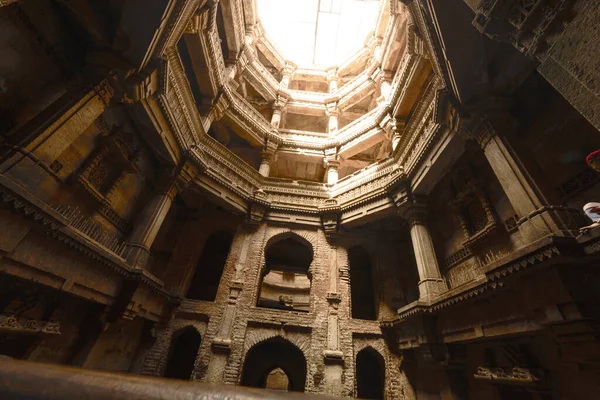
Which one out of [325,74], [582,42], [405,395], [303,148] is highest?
[325,74]

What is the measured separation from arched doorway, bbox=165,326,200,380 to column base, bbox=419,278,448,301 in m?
7.49

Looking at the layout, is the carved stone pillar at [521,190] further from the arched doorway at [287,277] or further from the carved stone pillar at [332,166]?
the arched doorway at [287,277]

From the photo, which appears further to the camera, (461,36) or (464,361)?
(464,361)

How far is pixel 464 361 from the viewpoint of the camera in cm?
545

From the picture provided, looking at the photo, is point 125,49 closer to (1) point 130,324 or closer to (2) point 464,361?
(1) point 130,324

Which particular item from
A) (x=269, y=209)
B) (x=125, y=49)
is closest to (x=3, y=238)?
(x=125, y=49)

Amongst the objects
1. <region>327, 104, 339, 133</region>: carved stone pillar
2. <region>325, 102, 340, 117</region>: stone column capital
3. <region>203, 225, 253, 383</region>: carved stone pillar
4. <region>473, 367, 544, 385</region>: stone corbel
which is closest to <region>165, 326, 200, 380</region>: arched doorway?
<region>203, 225, 253, 383</region>: carved stone pillar

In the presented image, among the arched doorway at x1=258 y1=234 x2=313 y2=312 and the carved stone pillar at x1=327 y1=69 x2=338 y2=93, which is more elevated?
the carved stone pillar at x1=327 y1=69 x2=338 y2=93

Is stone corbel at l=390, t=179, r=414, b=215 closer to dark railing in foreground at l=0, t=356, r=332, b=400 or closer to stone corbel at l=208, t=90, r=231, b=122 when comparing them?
stone corbel at l=208, t=90, r=231, b=122

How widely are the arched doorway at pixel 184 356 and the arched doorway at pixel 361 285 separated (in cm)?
627

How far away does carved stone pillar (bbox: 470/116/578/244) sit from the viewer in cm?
342

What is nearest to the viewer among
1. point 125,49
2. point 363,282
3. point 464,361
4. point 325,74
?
point 125,49

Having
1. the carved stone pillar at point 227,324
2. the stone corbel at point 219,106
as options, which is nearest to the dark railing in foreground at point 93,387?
the carved stone pillar at point 227,324

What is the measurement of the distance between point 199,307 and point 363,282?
6824 millimetres
